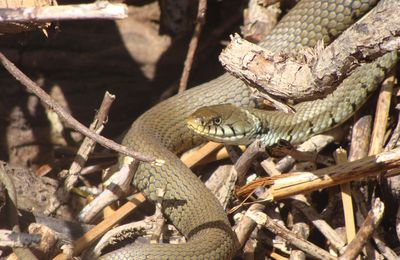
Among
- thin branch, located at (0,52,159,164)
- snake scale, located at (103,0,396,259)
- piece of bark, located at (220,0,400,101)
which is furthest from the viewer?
snake scale, located at (103,0,396,259)

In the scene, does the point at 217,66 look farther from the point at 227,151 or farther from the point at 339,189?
the point at 339,189

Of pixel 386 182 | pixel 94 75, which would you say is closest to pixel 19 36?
pixel 94 75

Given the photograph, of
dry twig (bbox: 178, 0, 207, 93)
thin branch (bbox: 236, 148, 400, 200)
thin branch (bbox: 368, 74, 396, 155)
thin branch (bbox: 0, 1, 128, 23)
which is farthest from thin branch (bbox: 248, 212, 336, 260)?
dry twig (bbox: 178, 0, 207, 93)

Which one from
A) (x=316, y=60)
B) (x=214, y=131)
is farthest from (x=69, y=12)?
(x=214, y=131)

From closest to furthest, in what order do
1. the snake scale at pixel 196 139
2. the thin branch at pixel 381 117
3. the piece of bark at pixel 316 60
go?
the piece of bark at pixel 316 60 < the snake scale at pixel 196 139 < the thin branch at pixel 381 117

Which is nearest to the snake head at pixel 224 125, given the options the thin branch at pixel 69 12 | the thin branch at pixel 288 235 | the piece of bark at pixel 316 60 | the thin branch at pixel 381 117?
the thin branch at pixel 381 117

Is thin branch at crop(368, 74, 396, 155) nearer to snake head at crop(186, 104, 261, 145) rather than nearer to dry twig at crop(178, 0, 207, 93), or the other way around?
snake head at crop(186, 104, 261, 145)

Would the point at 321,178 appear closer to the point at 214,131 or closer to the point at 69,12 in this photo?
the point at 214,131

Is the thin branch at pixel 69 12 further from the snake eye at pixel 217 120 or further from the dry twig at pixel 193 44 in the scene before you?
the dry twig at pixel 193 44
